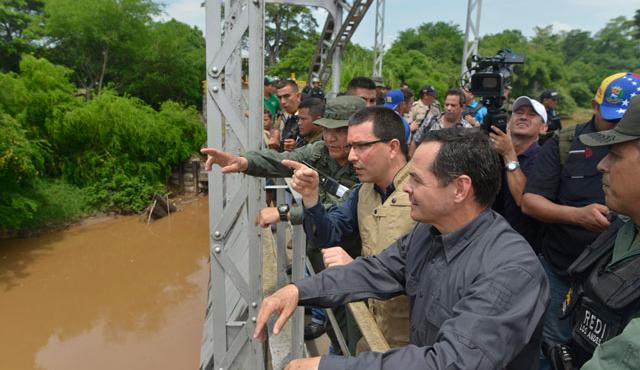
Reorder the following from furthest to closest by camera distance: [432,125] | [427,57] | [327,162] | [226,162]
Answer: [427,57] → [432,125] → [327,162] → [226,162]

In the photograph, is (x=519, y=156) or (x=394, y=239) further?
(x=519, y=156)

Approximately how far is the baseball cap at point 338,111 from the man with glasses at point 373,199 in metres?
0.50

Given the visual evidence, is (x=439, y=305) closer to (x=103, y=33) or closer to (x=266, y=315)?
(x=266, y=315)

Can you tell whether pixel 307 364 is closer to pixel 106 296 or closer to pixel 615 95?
pixel 615 95

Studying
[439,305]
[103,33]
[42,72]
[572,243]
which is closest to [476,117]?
[572,243]

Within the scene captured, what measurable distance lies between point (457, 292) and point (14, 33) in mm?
20273

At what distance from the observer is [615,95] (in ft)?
6.24

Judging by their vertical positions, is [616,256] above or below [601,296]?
above

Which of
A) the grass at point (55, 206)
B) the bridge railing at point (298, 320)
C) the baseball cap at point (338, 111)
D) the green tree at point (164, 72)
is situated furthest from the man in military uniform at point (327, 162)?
the green tree at point (164, 72)

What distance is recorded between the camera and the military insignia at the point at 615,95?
1.88 meters

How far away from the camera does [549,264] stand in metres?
2.20

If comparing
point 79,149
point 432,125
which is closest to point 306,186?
point 432,125

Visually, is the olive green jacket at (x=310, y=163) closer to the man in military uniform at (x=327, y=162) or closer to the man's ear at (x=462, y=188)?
the man in military uniform at (x=327, y=162)

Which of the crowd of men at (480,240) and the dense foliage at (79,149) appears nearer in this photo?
the crowd of men at (480,240)
